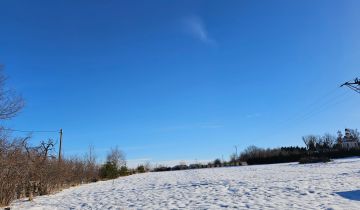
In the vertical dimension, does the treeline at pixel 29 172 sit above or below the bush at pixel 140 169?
below

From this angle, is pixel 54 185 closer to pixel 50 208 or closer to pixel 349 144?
pixel 50 208

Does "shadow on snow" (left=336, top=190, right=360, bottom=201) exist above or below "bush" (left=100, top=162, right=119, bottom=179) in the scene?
below

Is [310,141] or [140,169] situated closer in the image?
[140,169]

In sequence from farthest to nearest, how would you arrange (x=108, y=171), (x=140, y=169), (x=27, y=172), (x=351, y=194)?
(x=140, y=169) < (x=108, y=171) < (x=27, y=172) < (x=351, y=194)

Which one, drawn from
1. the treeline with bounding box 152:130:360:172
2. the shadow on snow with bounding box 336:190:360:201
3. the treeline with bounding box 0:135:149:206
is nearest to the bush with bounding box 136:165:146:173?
the treeline with bounding box 152:130:360:172

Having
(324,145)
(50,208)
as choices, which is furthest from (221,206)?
(324,145)

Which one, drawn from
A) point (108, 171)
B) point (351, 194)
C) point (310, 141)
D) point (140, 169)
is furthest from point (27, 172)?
Answer: point (310, 141)

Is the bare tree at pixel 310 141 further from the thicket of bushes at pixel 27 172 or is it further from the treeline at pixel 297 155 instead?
the thicket of bushes at pixel 27 172

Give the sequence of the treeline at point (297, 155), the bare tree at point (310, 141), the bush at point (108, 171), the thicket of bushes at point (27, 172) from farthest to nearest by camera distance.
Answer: the bare tree at point (310, 141) < the treeline at point (297, 155) < the bush at point (108, 171) < the thicket of bushes at point (27, 172)

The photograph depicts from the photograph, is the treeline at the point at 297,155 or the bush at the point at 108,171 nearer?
the bush at the point at 108,171

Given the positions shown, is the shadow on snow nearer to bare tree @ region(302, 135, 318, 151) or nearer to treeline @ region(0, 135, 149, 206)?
treeline @ region(0, 135, 149, 206)

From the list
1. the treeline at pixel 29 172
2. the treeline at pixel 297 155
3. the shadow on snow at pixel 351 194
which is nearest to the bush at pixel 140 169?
the treeline at pixel 297 155

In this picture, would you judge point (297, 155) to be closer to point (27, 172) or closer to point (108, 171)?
point (108, 171)

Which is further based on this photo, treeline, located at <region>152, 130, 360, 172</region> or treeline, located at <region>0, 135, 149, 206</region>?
treeline, located at <region>152, 130, 360, 172</region>
